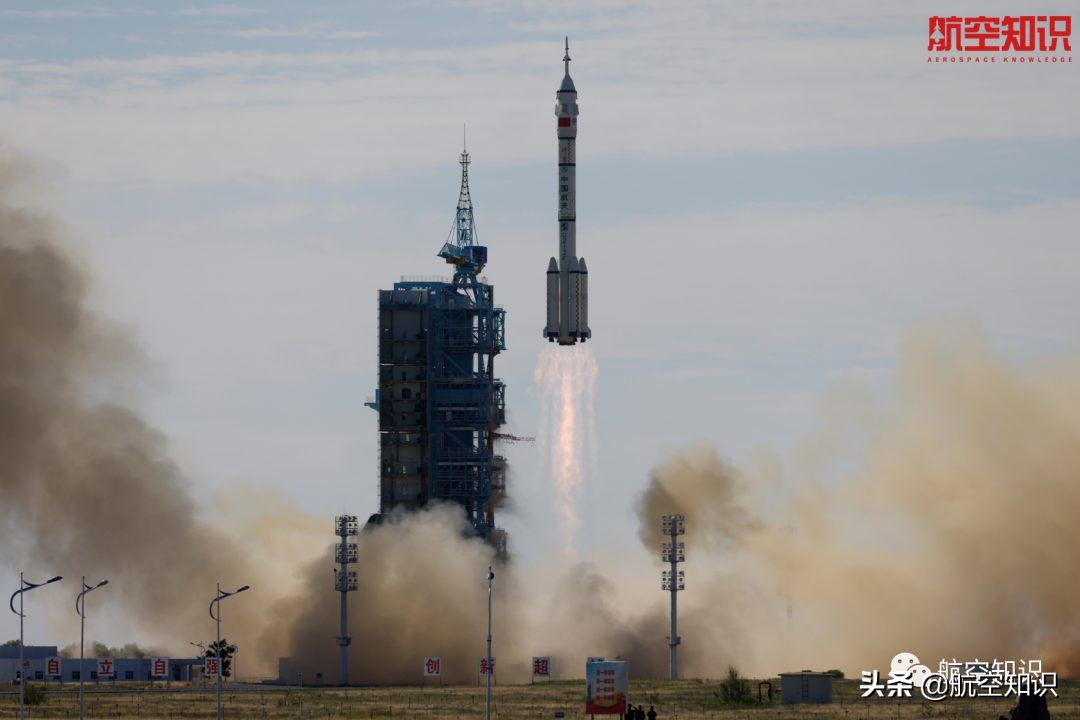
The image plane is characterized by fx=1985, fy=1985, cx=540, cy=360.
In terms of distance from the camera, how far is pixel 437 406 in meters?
162

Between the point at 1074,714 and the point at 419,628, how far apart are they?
207 feet

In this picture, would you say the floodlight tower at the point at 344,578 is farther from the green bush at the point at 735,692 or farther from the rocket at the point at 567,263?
the green bush at the point at 735,692

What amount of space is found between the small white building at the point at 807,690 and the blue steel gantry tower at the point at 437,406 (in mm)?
51241

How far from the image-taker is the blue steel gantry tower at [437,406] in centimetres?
16238

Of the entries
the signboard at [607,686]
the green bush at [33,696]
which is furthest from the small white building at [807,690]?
the green bush at [33,696]

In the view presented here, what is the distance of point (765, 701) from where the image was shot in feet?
375

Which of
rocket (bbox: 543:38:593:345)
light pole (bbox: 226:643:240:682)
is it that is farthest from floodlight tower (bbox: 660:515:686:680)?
light pole (bbox: 226:643:240:682)

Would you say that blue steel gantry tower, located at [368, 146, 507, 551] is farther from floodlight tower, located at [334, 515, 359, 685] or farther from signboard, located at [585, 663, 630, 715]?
signboard, located at [585, 663, 630, 715]

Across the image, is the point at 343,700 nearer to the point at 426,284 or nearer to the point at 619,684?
the point at 619,684

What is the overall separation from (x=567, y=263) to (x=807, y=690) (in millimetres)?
43432

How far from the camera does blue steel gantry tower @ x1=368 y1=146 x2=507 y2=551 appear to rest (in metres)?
162

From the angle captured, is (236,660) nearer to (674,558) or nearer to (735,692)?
(674,558)

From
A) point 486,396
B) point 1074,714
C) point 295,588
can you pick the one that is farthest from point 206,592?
point 1074,714

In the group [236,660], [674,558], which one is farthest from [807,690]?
[236,660]
